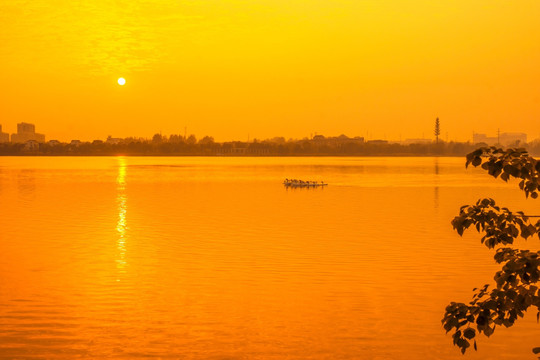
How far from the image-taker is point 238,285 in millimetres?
22078

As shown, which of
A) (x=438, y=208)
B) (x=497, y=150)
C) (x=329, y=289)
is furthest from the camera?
(x=438, y=208)

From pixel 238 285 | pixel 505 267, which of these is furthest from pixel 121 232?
pixel 505 267

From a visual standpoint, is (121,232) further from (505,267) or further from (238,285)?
(505,267)

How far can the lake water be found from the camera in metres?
15.7

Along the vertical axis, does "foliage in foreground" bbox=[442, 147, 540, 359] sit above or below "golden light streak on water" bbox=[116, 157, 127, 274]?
above

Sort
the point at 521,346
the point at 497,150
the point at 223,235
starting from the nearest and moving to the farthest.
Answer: the point at 497,150, the point at 521,346, the point at 223,235

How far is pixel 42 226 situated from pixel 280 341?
27014 millimetres

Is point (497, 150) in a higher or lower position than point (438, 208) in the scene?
higher

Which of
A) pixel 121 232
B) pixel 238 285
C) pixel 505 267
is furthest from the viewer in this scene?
pixel 121 232

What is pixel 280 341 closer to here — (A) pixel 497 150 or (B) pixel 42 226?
(A) pixel 497 150

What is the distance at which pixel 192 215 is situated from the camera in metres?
45.2

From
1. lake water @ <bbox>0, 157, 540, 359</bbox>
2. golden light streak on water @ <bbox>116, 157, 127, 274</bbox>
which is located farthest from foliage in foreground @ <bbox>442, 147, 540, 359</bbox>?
golden light streak on water @ <bbox>116, 157, 127, 274</bbox>

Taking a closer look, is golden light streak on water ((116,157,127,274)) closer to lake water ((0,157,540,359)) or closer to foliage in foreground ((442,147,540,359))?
lake water ((0,157,540,359))

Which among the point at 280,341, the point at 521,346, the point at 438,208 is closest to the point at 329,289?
the point at 280,341
